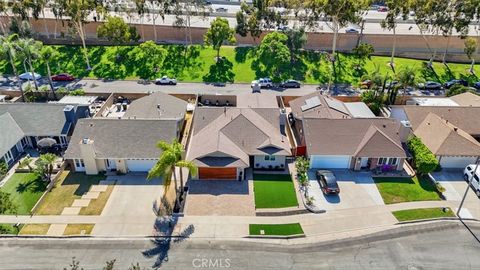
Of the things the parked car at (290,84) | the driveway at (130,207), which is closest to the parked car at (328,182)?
→ the driveway at (130,207)

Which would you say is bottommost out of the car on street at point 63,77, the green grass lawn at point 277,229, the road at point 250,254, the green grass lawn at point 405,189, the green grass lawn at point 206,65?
the road at point 250,254

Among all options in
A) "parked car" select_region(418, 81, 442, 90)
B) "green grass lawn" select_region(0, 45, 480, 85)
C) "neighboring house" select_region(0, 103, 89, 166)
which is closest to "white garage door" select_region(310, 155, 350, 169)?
"green grass lawn" select_region(0, 45, 480, 85)

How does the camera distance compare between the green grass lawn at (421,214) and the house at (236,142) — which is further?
the house at (236,142)

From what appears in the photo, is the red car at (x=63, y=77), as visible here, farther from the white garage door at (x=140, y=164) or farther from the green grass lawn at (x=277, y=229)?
the green grass lawn at (x=277, y=229)

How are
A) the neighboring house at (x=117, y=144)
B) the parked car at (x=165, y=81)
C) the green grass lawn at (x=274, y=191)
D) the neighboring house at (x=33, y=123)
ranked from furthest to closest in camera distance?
the parked car at (x=165, y=81) → the neighboring house at (x=33, y=123) → the neighboring house at (x=117, y=144) → the green grass lawn at (x=274, y=191)

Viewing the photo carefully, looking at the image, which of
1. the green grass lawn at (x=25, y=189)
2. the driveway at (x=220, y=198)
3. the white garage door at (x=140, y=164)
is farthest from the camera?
the white garage door at (x=140, y=164)

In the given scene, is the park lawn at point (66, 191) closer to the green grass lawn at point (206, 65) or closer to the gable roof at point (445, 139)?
the green grass lawn at point (206, 65)

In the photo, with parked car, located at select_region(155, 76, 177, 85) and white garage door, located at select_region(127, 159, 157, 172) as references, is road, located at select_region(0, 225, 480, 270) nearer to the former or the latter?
white garage door, located at select_region(127, 159, 157, 172)

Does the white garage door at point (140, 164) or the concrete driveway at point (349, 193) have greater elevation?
the white garage door at point (140, 164)
